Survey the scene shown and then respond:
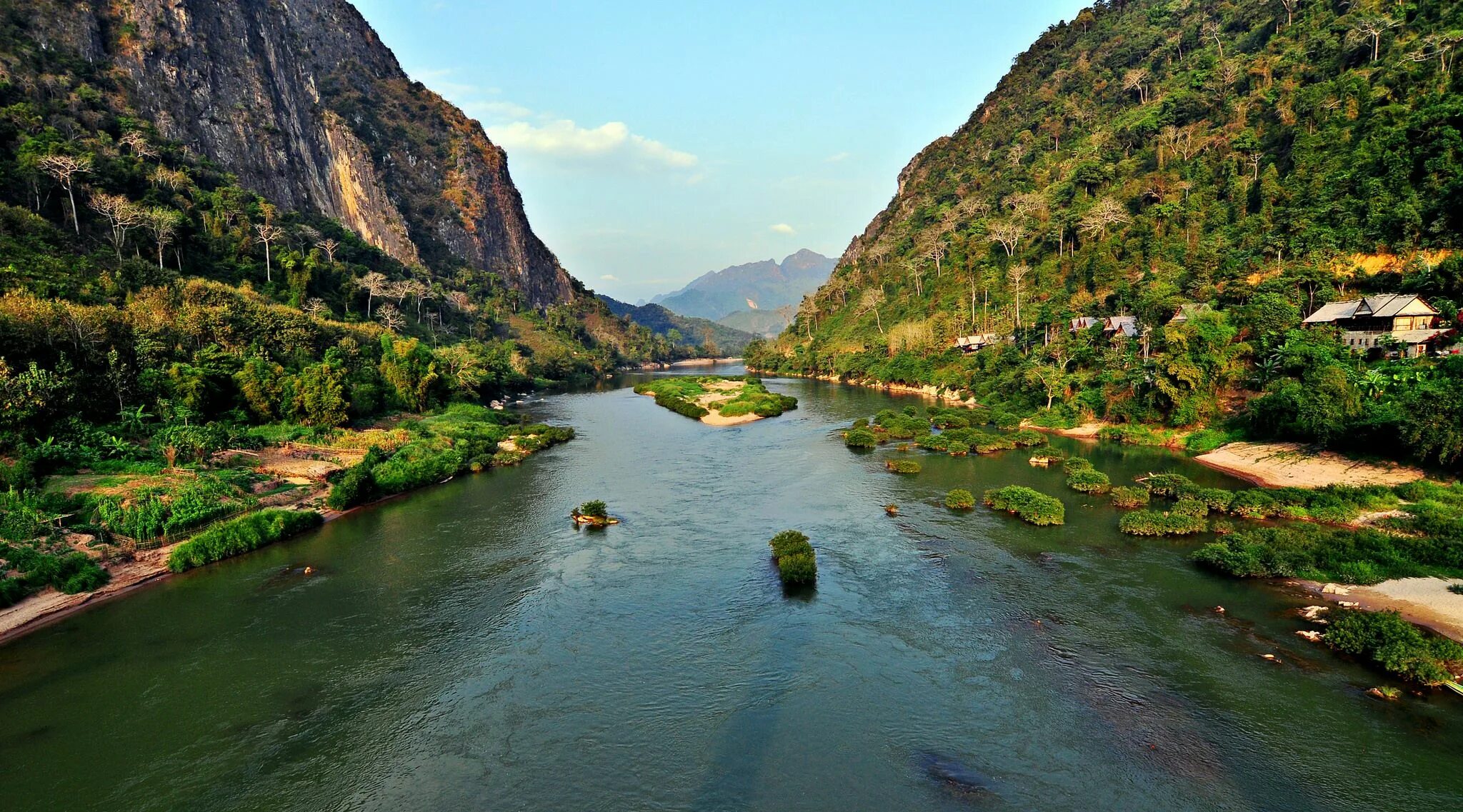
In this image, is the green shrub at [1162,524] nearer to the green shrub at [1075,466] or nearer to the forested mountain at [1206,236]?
the green shrub at [1075,466]

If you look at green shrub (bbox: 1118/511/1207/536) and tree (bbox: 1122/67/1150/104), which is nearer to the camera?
green shrub (bbox: 1118/511/1207/536)

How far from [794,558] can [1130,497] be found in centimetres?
2012

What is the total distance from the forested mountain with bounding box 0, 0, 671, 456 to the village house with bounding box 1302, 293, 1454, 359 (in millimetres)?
70717

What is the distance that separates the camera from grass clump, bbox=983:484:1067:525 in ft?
102

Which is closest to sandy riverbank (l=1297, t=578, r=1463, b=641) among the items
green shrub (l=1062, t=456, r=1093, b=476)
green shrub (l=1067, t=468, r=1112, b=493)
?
green shrub (l=1067, t=468, r=1112, b=493)

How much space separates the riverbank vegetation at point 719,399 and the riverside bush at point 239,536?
44541 mm

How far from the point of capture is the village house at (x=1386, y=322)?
37500mm

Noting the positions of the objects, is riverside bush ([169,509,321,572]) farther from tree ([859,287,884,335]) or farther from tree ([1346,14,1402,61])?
tree ([1346,14,1402,61])

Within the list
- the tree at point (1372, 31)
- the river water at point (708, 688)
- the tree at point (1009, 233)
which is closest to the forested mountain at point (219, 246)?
the river water at point (708, 688)

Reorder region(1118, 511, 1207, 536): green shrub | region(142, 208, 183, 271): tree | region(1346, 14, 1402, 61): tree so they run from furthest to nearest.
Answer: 1. region(1346, 14, 1402, 61): tree
2. region(142, 208, 183, 271): tree
3. region(1118, 511, 1207, 536): green shrub

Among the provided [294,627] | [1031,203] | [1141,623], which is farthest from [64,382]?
[1031,203]

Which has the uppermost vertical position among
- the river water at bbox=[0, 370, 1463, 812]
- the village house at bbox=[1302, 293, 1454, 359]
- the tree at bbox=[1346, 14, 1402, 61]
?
the tree at bbox=[1346, 14, 1402, 61]

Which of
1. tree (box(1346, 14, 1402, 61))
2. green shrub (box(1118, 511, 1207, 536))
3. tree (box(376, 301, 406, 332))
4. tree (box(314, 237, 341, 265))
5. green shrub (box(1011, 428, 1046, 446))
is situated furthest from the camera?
tree (box(314, 237, 341, 265))

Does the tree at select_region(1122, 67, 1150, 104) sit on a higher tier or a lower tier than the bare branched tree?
higher
